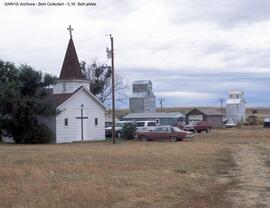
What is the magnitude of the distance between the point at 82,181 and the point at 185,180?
3.31 m

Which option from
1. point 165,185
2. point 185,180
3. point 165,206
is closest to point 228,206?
point 165,206

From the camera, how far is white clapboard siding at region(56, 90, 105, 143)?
172ft

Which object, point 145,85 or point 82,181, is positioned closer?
point 82,181

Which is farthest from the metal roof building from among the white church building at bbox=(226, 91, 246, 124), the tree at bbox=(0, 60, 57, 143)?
the tree at bbox=(0, 60, 57, 143)

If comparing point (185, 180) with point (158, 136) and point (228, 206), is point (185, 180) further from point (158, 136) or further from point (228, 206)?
point (158, 136)

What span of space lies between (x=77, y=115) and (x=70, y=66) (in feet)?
17.1

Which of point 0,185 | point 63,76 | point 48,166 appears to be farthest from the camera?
point 63,76

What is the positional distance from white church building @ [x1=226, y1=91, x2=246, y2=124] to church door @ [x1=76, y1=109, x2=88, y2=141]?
82999 mm

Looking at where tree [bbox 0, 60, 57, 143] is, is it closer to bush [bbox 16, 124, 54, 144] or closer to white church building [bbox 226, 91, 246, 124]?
bush [bbox 16, 124, 54, 144]

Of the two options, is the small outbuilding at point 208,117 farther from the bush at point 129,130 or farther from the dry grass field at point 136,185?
the dry grass field at point 136,185

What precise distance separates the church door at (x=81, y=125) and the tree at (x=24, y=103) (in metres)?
4.18

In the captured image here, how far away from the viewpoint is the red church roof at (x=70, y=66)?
185ft

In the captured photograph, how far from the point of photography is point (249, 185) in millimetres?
17391

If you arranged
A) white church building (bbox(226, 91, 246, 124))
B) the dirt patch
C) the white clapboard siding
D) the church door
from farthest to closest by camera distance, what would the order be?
white church building (bbox(226, 91, 246, 124)) → the church door → the white clapboard siding → the dirt patch
